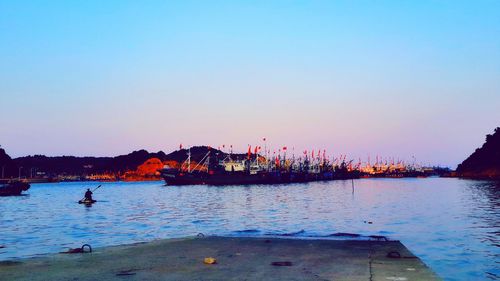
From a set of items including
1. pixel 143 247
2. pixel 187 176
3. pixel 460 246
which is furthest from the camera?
pixel 187 176

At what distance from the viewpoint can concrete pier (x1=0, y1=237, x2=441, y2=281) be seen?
11930 mm

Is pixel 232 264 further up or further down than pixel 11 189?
further down

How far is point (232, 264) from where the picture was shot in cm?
1376

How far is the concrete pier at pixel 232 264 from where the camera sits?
11.9 m

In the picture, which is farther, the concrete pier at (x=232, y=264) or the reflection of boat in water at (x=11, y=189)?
the reflection of boat in water at (x=11, y=189)

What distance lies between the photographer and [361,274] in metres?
12.2

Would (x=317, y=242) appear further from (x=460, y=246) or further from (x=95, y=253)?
(x=460, y=246)

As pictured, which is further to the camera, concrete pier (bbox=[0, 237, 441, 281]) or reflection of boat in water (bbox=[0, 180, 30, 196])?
reflection of boat in water (bbox=[0, 180, 30, 196])

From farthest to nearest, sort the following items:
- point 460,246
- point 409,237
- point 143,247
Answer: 1. point 409,237
2. point 460,246
3. point 143,247

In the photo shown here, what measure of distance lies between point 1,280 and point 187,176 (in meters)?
183

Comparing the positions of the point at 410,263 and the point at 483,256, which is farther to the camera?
the point at 483,256

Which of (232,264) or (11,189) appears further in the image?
(11,189)

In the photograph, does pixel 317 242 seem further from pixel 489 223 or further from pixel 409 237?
pixel 489 223

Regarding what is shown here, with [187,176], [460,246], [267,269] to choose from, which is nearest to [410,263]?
[267,269]
